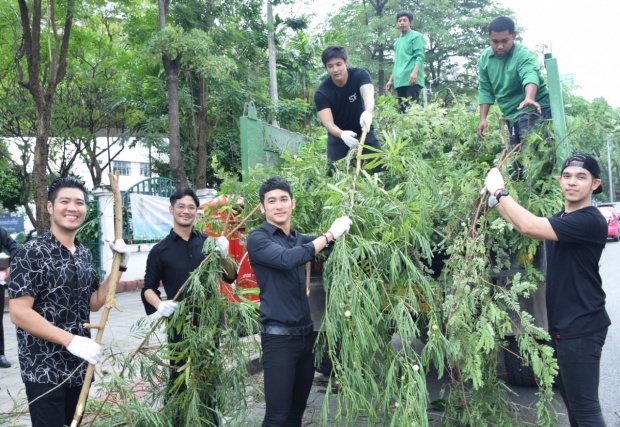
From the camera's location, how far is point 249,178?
4273 mm

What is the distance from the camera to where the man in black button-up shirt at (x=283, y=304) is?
3.01 meters

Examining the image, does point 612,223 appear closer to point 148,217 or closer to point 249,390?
point 148,217

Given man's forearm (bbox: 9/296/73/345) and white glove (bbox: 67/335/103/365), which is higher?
man's forearm (bbox: 9/296/73/345)

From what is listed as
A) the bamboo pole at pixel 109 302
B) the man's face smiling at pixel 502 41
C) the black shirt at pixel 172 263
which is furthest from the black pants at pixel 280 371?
the man's face smiling at pixel 502 41

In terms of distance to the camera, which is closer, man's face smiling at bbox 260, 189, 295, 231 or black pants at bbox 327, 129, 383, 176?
man's face smiling at bbox 260, 189, 295, 231

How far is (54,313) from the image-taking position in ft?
9.37

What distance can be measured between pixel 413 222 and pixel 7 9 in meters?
12.7

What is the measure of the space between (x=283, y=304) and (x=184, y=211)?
1.27 metres

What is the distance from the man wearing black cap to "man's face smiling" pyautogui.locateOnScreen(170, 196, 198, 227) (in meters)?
2.06

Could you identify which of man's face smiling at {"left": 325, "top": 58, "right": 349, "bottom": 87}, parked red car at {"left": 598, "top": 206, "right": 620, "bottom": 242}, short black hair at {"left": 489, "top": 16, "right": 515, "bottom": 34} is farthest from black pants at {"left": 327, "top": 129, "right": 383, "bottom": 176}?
parked red car at {"left": 598, "top": 206, "right": 620, "bottom": 242}

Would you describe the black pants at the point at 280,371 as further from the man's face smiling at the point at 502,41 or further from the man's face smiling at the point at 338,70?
the man's face smiling at the point at 502,41

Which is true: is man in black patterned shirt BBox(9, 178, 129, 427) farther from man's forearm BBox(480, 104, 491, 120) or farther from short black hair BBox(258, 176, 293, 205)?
man's forearm BBox(480, 104, 491, 120)

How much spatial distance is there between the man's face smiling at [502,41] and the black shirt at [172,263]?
308 centimetres

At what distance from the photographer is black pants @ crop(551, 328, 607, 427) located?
293 cm
